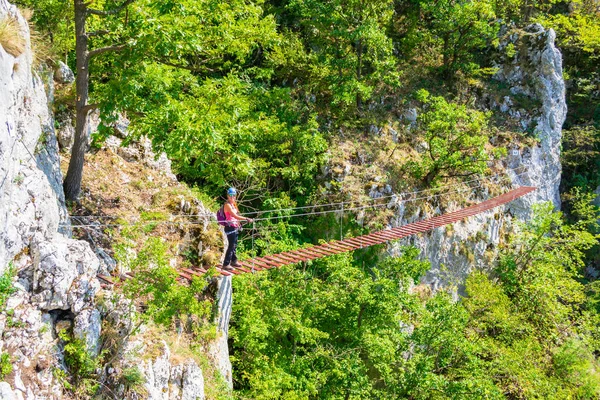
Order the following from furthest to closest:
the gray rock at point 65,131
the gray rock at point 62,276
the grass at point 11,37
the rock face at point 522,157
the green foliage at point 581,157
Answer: the green foliage at point 581,157
the rock face at point 522,157
the gray rock at point 65,131
the grass at point 11,37
the gray rock at point 62,276

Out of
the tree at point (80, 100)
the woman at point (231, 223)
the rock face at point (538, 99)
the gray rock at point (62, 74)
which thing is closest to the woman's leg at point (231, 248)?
the woman at point (231, 223)

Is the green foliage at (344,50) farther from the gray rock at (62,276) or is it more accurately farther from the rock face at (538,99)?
the gray rock at (62,276)

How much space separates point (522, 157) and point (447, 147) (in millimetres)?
3860

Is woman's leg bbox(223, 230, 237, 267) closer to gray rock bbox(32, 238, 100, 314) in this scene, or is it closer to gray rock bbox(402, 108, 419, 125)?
gray rock bbox(32, 238, 100, 314)

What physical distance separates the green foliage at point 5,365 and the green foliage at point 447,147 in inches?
429

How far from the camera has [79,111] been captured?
767cm

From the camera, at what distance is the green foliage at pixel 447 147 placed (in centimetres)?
1382

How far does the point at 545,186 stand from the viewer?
17.4 meters

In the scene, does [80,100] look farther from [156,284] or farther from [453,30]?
[453,30]

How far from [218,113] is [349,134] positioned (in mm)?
6904

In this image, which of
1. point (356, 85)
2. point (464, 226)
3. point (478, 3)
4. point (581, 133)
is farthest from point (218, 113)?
point (581, 133)

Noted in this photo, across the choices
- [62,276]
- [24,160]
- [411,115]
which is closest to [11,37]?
[24,160]

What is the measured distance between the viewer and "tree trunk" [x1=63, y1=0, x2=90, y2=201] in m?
7.56

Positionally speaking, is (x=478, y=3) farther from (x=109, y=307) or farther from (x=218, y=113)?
(x=109, y=307)
